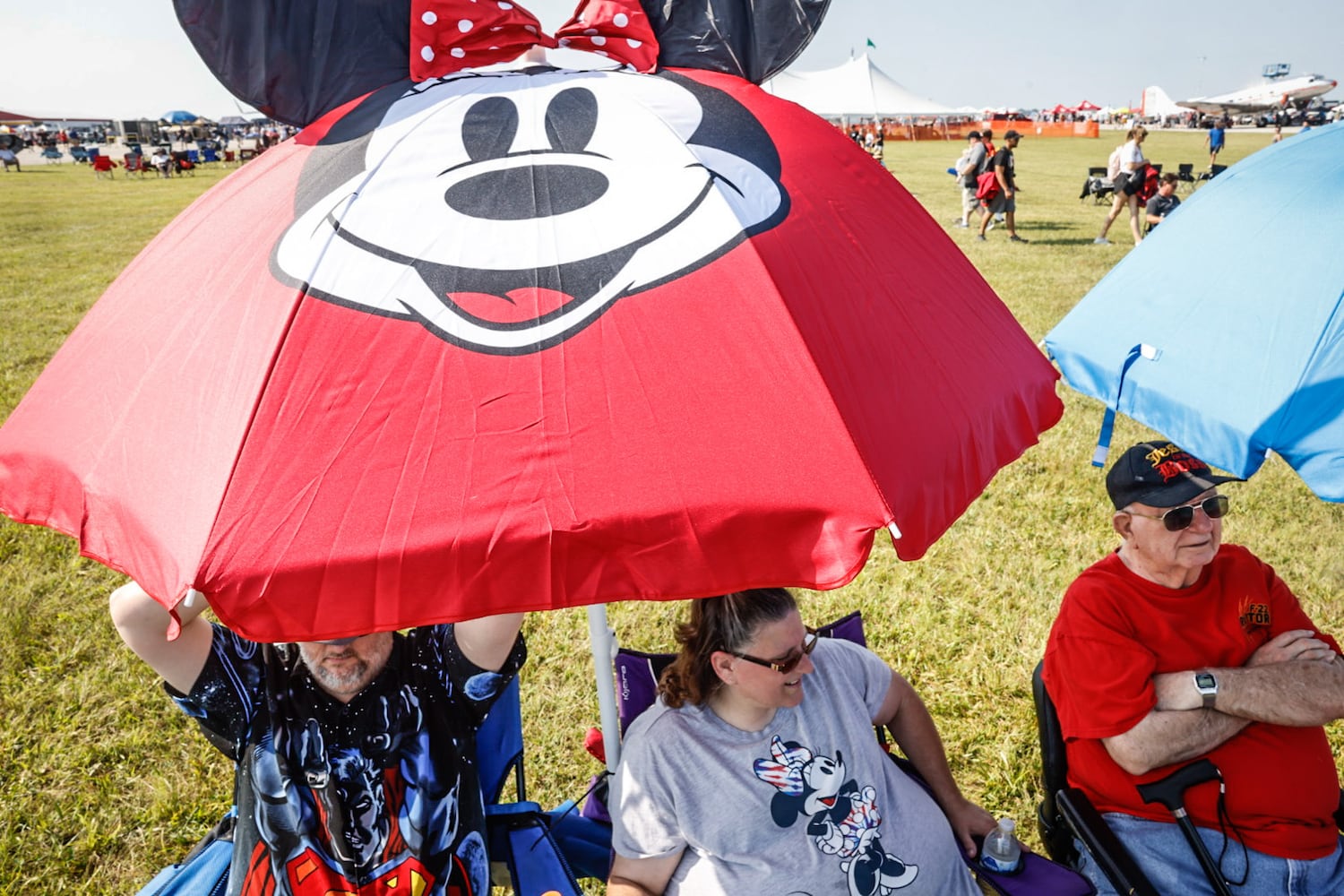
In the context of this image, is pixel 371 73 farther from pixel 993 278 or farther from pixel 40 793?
pixel 993 278

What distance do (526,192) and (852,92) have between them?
2844 cm

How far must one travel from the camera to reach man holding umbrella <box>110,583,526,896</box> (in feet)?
6.58

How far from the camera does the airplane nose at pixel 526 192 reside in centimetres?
139

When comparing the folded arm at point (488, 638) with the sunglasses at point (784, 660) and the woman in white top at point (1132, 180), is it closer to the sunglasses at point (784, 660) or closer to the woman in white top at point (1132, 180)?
the sunglasses at point (784, 660)

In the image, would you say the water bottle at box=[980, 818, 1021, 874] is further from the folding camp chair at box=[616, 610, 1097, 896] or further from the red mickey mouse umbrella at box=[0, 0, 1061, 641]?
the red mickey mouse umbrella at box=[0, 0, 1061, 641]

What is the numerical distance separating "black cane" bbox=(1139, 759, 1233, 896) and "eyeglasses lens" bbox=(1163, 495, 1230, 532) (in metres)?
0.62

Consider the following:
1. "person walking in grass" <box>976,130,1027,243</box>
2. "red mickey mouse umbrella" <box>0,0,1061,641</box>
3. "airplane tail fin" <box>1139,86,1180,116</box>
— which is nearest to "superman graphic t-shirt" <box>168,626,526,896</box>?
"red mickey mouse umbrella" <box>0,0,1061,641</box>

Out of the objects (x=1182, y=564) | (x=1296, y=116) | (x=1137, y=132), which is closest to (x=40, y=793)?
(x=1182, y=564)

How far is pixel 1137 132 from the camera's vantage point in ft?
43.1

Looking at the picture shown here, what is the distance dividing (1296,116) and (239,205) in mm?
72890

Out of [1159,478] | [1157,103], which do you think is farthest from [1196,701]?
[1157,103]

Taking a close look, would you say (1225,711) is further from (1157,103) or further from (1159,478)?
(1157,103)

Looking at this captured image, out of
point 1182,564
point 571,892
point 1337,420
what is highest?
point 1337,420

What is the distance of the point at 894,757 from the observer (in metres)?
2.52
